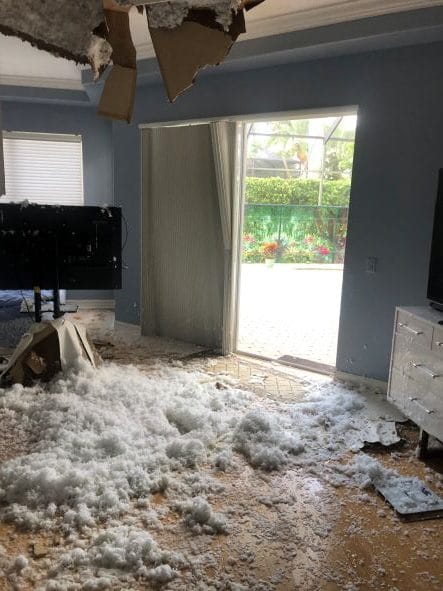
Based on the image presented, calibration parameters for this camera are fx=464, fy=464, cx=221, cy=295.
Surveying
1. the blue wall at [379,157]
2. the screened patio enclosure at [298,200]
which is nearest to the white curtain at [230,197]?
the blue wall at [379,157]

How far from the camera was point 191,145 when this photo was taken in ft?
13.5

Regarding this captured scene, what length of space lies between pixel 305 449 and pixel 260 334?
2.35 m

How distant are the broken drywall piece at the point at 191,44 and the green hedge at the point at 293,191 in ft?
29.6

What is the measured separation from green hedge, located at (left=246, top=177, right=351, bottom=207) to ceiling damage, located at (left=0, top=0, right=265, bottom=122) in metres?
9.00

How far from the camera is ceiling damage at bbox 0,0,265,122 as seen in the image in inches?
32.7

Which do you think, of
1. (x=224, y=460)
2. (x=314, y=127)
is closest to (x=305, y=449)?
(x=224, y=460)

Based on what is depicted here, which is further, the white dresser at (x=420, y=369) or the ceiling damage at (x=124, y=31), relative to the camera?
the white dresser at (x=420, y=369)

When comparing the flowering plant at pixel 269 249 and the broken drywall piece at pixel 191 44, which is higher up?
the broken drywall piece at pixel 191 44

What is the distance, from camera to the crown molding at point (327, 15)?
2742 millimetres

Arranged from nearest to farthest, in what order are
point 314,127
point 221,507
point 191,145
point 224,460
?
point 221,507 → point 224,460 → point 191,145 → point 314,127

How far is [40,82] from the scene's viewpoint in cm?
489

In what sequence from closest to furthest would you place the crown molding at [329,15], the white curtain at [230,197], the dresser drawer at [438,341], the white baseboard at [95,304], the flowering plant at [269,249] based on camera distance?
the dresser drawer at [438,341] → the crown molding at [329,15] → the white curtain at [230,197] → the white baseboard at [95,304] → the flowering plant at [269,249]

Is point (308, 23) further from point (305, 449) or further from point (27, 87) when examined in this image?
point (27, 87)

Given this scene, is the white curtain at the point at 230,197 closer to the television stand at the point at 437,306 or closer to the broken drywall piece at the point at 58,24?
the television stand at the point at 437,306
